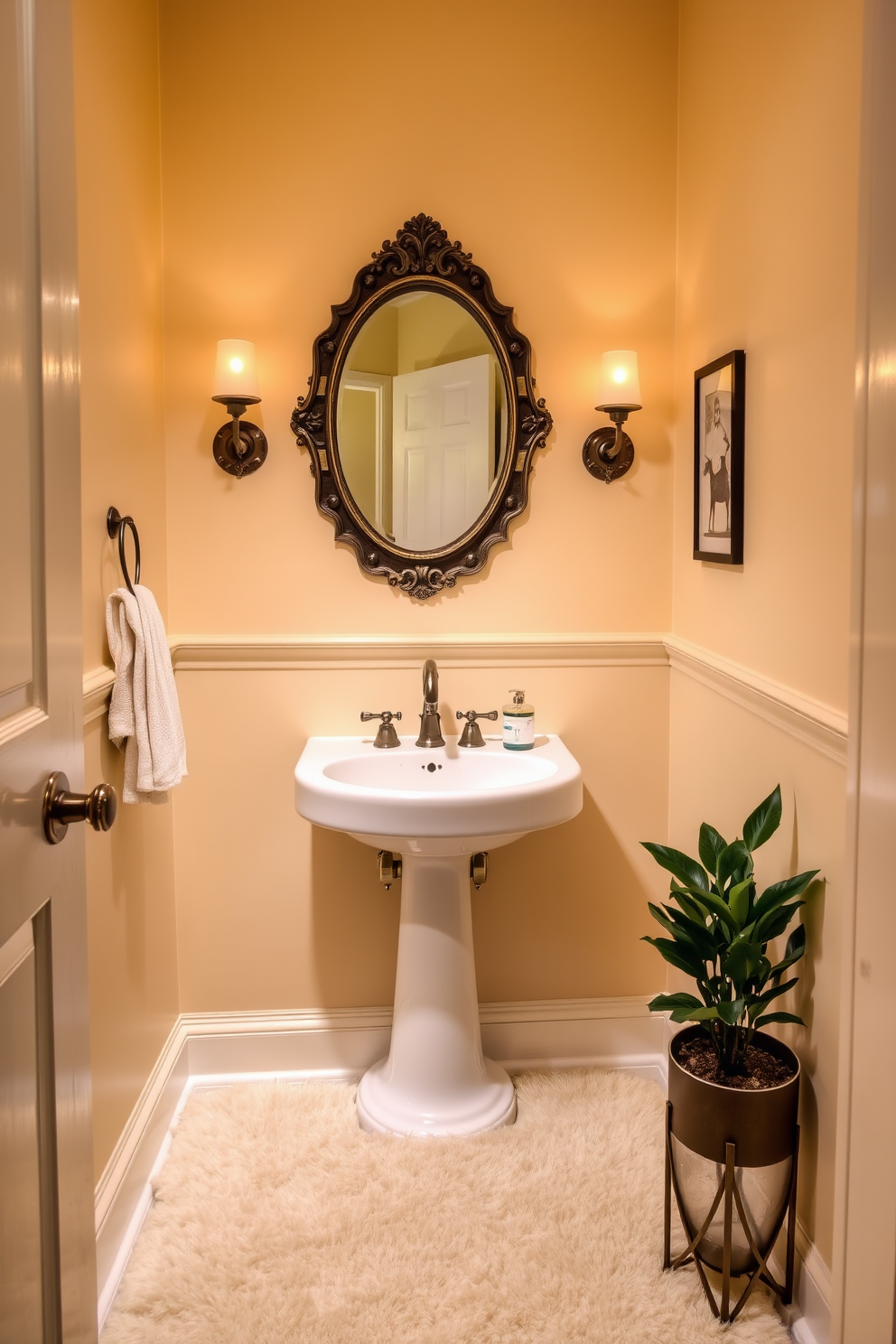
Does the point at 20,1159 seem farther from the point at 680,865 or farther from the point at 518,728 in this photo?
the point at 518,728

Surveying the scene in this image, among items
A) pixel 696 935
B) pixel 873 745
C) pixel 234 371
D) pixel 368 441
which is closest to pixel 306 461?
pixel 368 441

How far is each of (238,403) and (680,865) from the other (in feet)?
4.61

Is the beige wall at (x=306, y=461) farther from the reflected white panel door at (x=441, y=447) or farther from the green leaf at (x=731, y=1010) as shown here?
the green leaf at (x=731, y=1010)

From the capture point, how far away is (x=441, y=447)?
7.95 ft

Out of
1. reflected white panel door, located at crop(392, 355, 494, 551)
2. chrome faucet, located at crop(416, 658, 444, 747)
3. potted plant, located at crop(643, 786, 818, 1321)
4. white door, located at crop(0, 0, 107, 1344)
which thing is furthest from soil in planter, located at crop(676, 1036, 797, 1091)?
reflected white panel door, located at crop(392, 355, 494, 551)

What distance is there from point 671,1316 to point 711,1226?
0.51ft

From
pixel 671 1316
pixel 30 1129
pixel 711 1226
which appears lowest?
pixel 671 1316

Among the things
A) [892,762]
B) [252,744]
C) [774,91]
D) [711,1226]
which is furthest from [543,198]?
[711,1226]

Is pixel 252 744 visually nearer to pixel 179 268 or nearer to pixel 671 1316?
pixel 179 268

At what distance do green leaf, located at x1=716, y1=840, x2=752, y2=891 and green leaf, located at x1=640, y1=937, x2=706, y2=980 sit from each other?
12 cm

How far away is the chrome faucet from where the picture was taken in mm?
2350

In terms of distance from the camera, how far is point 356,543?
2.43 meters

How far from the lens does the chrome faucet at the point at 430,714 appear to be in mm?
2350

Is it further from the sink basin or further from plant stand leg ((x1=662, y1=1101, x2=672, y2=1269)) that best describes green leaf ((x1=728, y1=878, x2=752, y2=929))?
the sink basin
